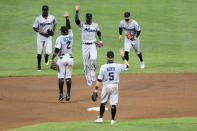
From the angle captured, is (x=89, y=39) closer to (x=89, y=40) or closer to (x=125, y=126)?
(x=89, y=40)

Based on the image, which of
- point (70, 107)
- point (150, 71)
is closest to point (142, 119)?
point (70, 107)

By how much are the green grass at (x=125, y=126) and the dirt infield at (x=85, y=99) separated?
1000mm

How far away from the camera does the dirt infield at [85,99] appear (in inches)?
658

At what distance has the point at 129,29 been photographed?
23328 mm

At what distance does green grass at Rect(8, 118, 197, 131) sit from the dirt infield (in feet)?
3.28

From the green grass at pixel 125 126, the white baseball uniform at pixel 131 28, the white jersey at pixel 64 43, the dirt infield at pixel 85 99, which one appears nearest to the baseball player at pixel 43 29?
the dirt infield at pixel 85 99

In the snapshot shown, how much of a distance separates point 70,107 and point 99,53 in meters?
10.6

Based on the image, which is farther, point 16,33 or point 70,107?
point 16,33

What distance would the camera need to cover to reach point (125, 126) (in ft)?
48.2

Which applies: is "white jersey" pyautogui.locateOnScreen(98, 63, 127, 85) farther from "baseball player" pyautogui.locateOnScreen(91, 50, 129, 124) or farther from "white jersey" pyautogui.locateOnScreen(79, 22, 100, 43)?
"white jersey" pyautogui.locateOnScreen(79, 22, 100, 43)

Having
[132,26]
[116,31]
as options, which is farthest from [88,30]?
[116,31]

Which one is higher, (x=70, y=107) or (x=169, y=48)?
(x=169, y=48)

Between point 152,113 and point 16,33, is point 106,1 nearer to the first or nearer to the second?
point 16,33

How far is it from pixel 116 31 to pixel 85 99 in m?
13.7
